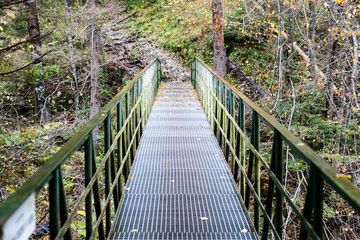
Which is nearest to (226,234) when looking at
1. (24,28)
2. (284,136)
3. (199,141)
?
(284,136)

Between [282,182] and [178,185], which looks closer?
[282,182]

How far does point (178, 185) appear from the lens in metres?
5.18

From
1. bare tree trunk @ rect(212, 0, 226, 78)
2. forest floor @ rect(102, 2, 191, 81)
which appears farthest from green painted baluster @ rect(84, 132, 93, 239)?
forest floor @ rect(102, 2, 191, 81)

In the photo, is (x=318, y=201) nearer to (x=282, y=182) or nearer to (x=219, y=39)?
(x=282, y=182)

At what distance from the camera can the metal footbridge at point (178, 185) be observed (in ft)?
6.89

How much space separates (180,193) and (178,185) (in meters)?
0.30

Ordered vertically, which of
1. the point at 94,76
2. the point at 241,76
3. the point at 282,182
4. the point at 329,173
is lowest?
the point at 282,182

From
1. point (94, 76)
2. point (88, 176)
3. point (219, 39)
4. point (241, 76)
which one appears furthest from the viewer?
point (241, 76)

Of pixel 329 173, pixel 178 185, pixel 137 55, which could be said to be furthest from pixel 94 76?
pixel 329 173

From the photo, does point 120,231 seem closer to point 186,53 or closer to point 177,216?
point 177,216

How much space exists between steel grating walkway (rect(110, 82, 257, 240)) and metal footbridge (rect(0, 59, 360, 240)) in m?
0.01

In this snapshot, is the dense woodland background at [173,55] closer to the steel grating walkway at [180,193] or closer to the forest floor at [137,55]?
the forest floor at [137,55]

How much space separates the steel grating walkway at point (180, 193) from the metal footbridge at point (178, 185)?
1cm

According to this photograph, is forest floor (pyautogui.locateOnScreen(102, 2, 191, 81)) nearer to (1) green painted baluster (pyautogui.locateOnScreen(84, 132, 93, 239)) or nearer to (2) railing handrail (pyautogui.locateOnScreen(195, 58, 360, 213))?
(1) green painted baluster (pyautogui.locateOnScreen(84, 132, 93, 239))
